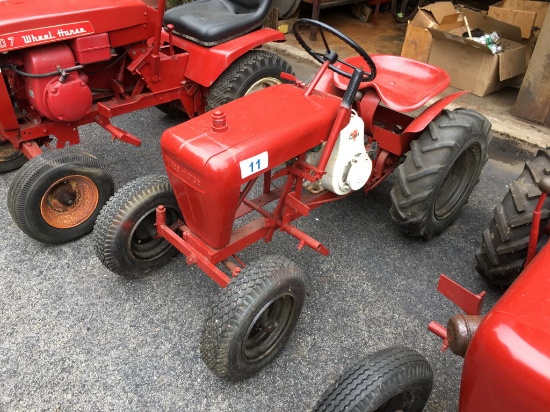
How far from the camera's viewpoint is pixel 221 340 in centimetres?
172

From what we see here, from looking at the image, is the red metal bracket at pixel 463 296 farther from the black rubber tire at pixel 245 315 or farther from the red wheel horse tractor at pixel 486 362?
→ the black rubber tire at pixel 245 315

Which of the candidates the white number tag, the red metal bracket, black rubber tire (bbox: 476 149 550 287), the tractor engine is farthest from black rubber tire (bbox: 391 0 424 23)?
the red metal bracket

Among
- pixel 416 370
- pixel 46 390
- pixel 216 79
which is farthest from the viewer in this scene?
pixel 216 79

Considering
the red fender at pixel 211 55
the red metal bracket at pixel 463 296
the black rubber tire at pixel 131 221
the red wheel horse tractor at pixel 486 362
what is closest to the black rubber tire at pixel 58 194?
the black rubber tire at pixel 131 221

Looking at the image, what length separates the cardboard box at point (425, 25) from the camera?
477cm

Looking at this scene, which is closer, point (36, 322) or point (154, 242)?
point (36, 322)

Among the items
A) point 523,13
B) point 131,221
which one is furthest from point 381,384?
point 523,13

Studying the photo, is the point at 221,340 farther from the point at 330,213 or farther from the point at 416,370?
the point at 330,213

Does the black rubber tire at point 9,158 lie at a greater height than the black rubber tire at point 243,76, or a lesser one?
lesser

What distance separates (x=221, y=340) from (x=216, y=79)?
201 cm

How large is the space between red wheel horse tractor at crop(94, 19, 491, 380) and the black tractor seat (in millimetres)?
983

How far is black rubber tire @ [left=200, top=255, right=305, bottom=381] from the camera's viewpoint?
1720 millimetres

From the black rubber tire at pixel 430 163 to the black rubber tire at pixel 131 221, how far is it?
1169 millimetres

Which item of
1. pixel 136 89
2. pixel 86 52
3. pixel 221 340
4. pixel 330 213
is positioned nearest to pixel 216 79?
pixel 136 89
